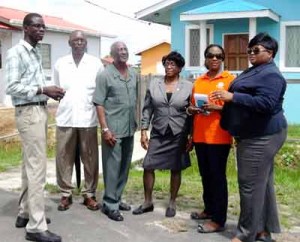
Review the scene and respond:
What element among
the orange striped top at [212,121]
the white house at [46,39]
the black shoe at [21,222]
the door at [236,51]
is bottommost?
the black shoe at [21,222]

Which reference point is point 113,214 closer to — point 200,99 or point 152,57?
point 200,99

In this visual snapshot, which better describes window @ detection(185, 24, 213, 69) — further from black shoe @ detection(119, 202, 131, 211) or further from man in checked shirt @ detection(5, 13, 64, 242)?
man in checked shirt @ detection(5, 13, 64, 242)

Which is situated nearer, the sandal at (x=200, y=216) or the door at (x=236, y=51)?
the sandal at (x=200, y=216)

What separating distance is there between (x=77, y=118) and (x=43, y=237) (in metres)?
1.51

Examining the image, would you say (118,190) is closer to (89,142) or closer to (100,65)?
(89,142)

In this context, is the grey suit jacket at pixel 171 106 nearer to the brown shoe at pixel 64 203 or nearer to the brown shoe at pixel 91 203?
the brown shoe at pixel 91 203

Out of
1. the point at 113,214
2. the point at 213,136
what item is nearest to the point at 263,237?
the point at 213,136

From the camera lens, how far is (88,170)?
20.3 ft

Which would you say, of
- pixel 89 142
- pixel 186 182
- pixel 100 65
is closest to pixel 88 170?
pixel 89 142

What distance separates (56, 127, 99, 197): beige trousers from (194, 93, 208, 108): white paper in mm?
1360

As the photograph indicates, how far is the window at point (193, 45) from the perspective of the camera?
604 inches

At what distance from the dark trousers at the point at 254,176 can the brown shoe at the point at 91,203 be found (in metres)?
1.85

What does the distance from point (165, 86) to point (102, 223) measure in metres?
1.61

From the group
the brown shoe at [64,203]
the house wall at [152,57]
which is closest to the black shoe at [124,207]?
the brown shoe at [64,203]
